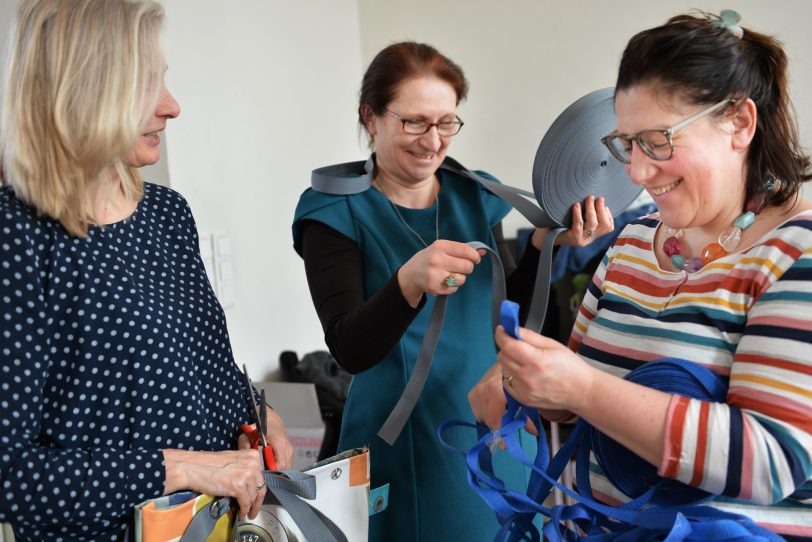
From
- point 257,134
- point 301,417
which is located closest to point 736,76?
point 301,417

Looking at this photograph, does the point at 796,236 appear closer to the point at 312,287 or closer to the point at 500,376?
the point at 500,376

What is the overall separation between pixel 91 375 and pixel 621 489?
0.68 meters

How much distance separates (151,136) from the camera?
114 centimetres

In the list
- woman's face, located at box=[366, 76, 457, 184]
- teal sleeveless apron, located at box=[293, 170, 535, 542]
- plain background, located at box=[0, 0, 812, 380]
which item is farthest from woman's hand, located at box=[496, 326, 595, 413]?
plain background, located at box=[0, 0, 812, 380]

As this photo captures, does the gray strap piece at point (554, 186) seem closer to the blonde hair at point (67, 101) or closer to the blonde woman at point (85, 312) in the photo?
the blonde woman at point (85, 312)

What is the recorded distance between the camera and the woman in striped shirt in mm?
799

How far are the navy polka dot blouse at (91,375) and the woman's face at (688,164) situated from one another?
678mm

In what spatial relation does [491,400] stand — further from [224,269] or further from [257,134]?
[257,134]

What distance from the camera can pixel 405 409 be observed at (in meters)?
1.33

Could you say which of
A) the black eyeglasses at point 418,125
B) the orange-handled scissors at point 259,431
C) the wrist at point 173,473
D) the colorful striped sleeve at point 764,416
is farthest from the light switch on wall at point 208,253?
the colorful striped sleeve at point 764,416

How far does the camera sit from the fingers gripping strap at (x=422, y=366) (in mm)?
1326

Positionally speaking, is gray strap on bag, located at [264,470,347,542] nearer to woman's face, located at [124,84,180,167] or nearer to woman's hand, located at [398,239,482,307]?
woman's hand, located at [398,239,482,307]

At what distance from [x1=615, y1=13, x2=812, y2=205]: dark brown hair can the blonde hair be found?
2.16 feet

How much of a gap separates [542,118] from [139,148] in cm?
336
